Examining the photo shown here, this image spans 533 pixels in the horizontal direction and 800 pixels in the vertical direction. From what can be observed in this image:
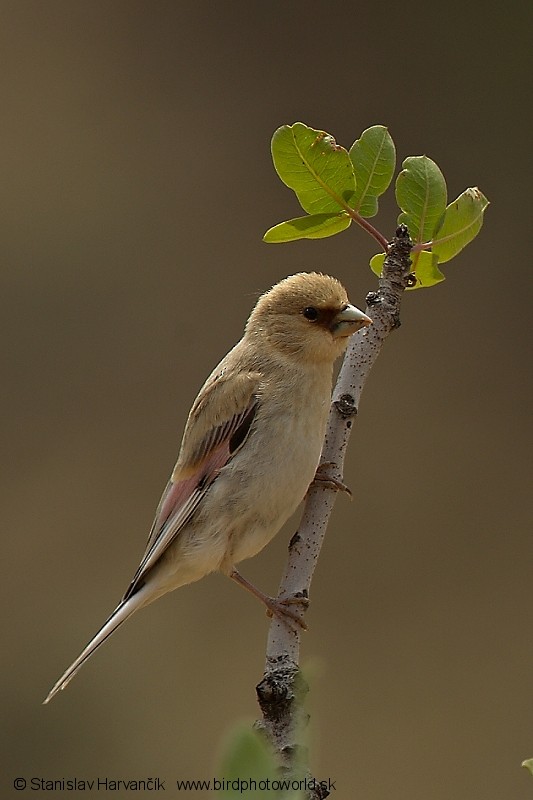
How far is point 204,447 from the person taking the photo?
2.27 m

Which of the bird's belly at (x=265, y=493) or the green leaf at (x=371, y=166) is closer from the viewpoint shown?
the green leaf at (x=371, y=166)

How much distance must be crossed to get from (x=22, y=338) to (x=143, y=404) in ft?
2.35

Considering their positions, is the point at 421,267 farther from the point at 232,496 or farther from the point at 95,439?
the point at 95,439

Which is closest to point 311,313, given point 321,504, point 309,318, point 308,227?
point 309,318

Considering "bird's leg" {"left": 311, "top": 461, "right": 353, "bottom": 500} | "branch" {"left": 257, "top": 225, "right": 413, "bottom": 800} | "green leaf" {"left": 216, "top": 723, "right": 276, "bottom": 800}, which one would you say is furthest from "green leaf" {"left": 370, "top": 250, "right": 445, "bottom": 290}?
"green leaf" {"left": 216, "top": 723, "right": 276, "bottom": 800}

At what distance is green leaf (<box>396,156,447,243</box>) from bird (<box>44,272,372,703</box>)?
67 cm

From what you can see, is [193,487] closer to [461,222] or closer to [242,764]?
[461,222]

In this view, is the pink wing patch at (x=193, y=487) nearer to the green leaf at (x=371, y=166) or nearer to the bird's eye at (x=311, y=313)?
the bird's eye at (x=311, y=313)

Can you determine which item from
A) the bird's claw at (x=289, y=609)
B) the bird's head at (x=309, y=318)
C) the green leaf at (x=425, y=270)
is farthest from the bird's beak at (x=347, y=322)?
the bird's claw at (x=289, y=609)

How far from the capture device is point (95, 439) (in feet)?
18.9

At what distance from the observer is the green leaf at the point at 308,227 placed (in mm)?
1433

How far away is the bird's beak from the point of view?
7.09ft

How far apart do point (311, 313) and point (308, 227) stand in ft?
2.80

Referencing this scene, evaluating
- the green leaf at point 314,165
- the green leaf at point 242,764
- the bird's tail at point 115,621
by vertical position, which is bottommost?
the green leaf at point 242,764
